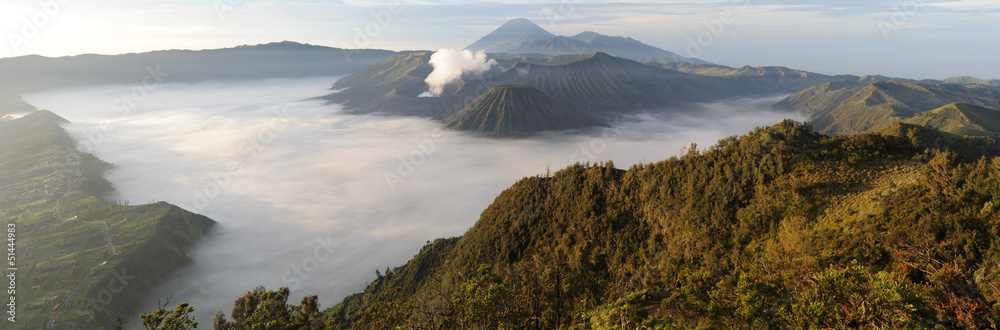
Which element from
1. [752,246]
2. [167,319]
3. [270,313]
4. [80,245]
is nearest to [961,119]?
[752,246]

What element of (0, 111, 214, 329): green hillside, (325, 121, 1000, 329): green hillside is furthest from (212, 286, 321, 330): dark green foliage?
(0, 111, 214, 329): green hillside

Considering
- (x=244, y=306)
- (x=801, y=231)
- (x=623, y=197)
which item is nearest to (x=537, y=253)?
(x=623, y=197)

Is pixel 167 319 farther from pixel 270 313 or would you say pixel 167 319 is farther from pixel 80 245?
pixel 80 245

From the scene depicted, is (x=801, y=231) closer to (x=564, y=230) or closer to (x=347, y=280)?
(x=564, y=230)

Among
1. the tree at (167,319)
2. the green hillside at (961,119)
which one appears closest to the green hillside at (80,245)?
the tree at (167,319)

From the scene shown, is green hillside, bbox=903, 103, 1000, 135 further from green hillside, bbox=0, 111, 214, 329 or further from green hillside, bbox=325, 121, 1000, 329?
green hillside, bbox=0, 111, 214, 329

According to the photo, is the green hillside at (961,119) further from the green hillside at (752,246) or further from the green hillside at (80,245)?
the green hillside at (80,245)
